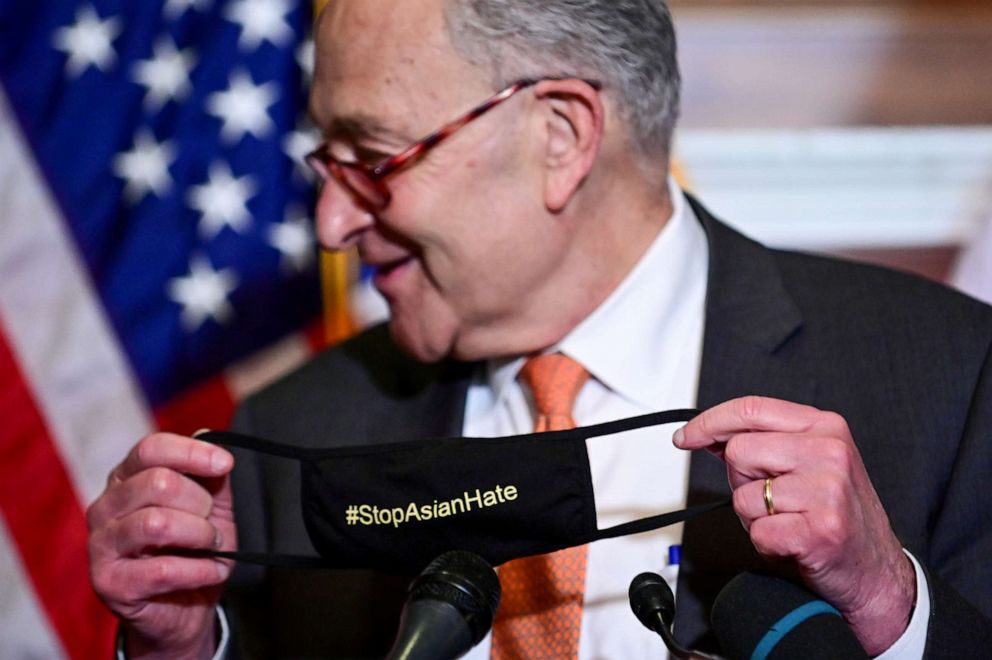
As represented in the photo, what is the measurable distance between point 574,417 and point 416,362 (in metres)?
0.34

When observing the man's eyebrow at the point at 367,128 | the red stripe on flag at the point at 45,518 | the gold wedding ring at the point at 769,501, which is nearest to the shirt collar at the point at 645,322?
the man's eyebrow at the point at 367,128

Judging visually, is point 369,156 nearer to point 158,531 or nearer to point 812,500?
point 158,531

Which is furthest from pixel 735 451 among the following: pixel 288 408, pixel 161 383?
pixel 161 383

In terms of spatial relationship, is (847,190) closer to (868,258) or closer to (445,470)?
(868,258)

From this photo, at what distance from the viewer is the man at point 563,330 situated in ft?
5.01

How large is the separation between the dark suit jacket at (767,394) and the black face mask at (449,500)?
0.23 metres

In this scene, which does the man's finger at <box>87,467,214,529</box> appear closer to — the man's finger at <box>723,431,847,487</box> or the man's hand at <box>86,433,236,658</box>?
the man's hand at <box>86,433,236,658</box>

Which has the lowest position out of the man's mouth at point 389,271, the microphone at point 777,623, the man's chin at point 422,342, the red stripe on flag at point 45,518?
the red stripe on flag at point 45,518

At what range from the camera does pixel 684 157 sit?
2762 millimetres

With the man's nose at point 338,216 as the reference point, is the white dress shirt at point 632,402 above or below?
below

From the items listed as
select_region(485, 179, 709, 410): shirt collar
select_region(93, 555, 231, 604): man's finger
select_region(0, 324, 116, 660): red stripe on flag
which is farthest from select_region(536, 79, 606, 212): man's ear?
select_region(0, 324, 116, 660): red stripe on flag

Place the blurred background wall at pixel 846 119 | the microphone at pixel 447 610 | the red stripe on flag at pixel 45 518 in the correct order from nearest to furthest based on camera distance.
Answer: the microphone at pixel 447 610 < the red stripe on flag at pixel 45 518 < the blurred background wall at pixel 846 119

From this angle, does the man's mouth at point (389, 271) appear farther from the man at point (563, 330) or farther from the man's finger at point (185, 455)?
the man's finger at point (185, 455)

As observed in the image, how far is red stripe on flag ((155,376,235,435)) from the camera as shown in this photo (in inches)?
96.4
